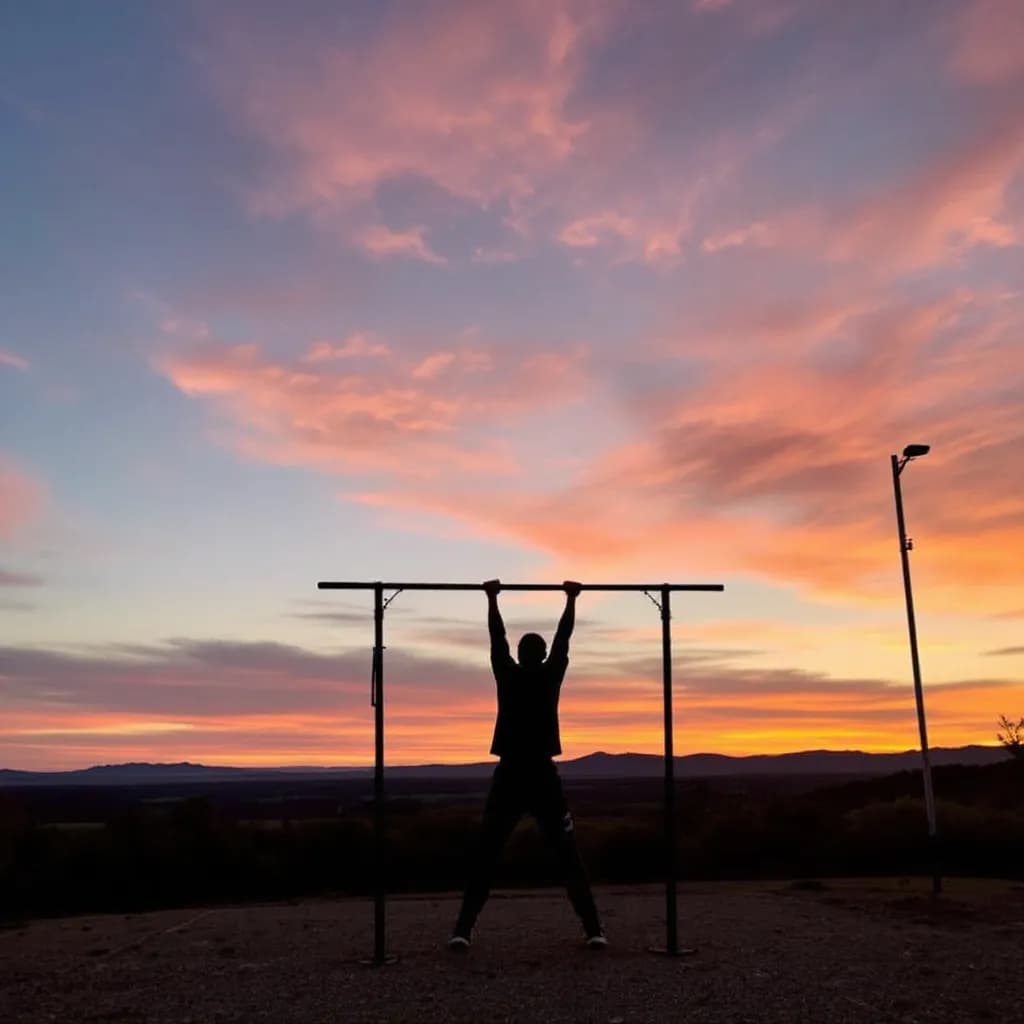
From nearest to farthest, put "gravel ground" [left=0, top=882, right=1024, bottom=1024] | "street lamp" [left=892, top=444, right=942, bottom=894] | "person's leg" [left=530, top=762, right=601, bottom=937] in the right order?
1. "gravel ground" [left=0, top=882, right=1024, bottom=1024]
2. "person's leg" [left=530, top=762, right=601, bottom=937]
3. "street lamp" [left=892, top=444, right=942, bottom=894]

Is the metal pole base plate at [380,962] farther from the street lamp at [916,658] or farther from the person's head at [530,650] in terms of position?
the street lamp at [916,658]

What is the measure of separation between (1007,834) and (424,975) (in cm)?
2069

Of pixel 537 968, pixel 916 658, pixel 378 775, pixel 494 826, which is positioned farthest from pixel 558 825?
pixel 916 658

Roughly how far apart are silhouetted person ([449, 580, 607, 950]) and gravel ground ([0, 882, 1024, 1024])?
2.91 feet

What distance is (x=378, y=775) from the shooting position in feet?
39.5

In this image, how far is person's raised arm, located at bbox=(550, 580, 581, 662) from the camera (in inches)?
495

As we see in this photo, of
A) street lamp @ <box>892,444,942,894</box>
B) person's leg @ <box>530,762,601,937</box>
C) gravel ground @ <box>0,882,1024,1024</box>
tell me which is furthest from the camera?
street lamp @ <box>892,444,942,894</box>

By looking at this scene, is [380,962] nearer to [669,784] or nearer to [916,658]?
[669,784]

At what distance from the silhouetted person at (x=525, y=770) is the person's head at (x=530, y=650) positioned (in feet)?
0.42

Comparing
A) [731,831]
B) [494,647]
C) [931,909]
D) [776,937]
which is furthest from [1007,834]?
[494,647]

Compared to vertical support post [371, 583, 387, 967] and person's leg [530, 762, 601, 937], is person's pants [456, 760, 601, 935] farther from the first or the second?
vertical support post [371, 583, 387, 967]

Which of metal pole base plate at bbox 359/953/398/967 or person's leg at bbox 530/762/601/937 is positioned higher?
person's leg at bbox 530/762/601/937

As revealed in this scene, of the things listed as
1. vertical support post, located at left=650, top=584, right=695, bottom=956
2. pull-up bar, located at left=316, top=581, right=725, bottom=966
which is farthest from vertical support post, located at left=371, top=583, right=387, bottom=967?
vertical support post, located at left=650, top=584, right=695, bottom=956

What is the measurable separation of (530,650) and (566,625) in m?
0.50
